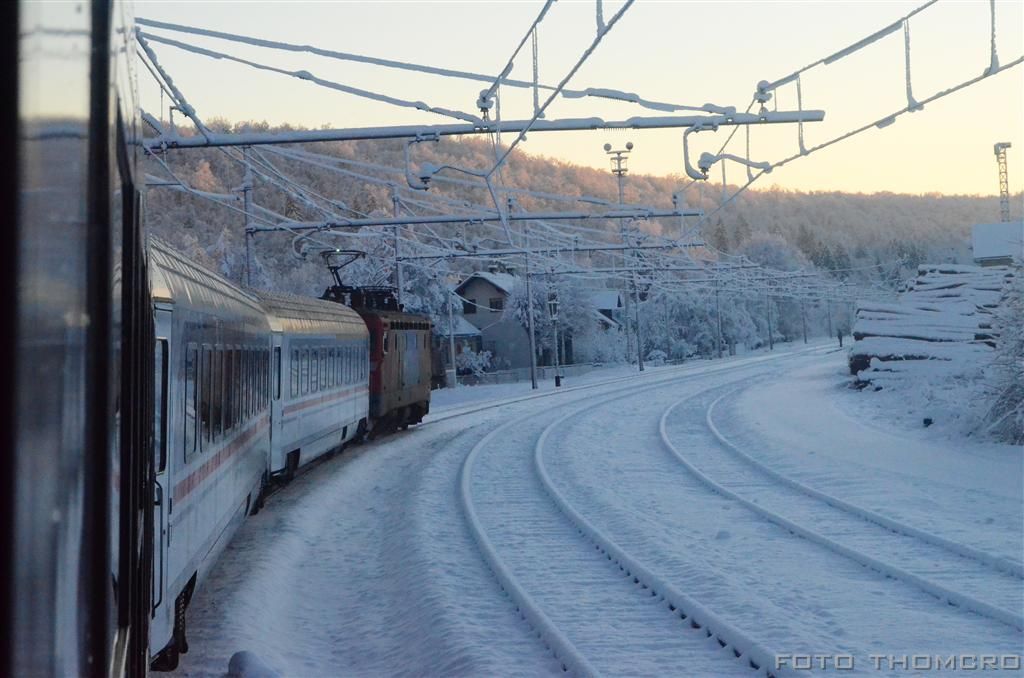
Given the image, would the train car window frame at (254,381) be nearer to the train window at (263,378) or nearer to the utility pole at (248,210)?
the train window at (263,378)

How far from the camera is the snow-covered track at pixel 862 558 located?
7.69 metres

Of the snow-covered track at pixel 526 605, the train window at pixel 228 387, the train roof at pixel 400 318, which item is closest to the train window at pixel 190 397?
the train window at pixel 228 387

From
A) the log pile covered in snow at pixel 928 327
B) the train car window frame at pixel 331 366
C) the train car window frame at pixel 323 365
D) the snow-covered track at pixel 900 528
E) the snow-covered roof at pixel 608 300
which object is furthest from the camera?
the snow-covered roof at pixel 608 300

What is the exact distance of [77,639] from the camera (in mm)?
1470

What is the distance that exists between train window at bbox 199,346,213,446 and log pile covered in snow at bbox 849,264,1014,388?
2534 cm

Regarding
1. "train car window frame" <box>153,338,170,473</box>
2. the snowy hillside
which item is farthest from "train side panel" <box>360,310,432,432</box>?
"train car window frame" <box>153,338,170,473</box>

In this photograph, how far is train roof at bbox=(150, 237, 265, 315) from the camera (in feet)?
18.7

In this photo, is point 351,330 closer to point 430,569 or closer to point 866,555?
point 430,569

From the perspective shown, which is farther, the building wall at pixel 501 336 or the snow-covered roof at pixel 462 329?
the building wall at pixel 501 336

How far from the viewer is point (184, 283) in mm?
6660

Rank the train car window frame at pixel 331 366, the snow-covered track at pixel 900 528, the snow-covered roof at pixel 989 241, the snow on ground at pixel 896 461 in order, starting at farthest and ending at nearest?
the snow-covered roof at pixel 989 241, the train car window frame at pixel 331 366, the snow on ground at pixel 896 461, the snow-covered track at pixel 900 528

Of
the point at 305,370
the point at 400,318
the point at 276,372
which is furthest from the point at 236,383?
the point at 400,318

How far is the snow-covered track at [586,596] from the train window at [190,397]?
103 inches

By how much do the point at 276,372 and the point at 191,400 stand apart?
263 inches
